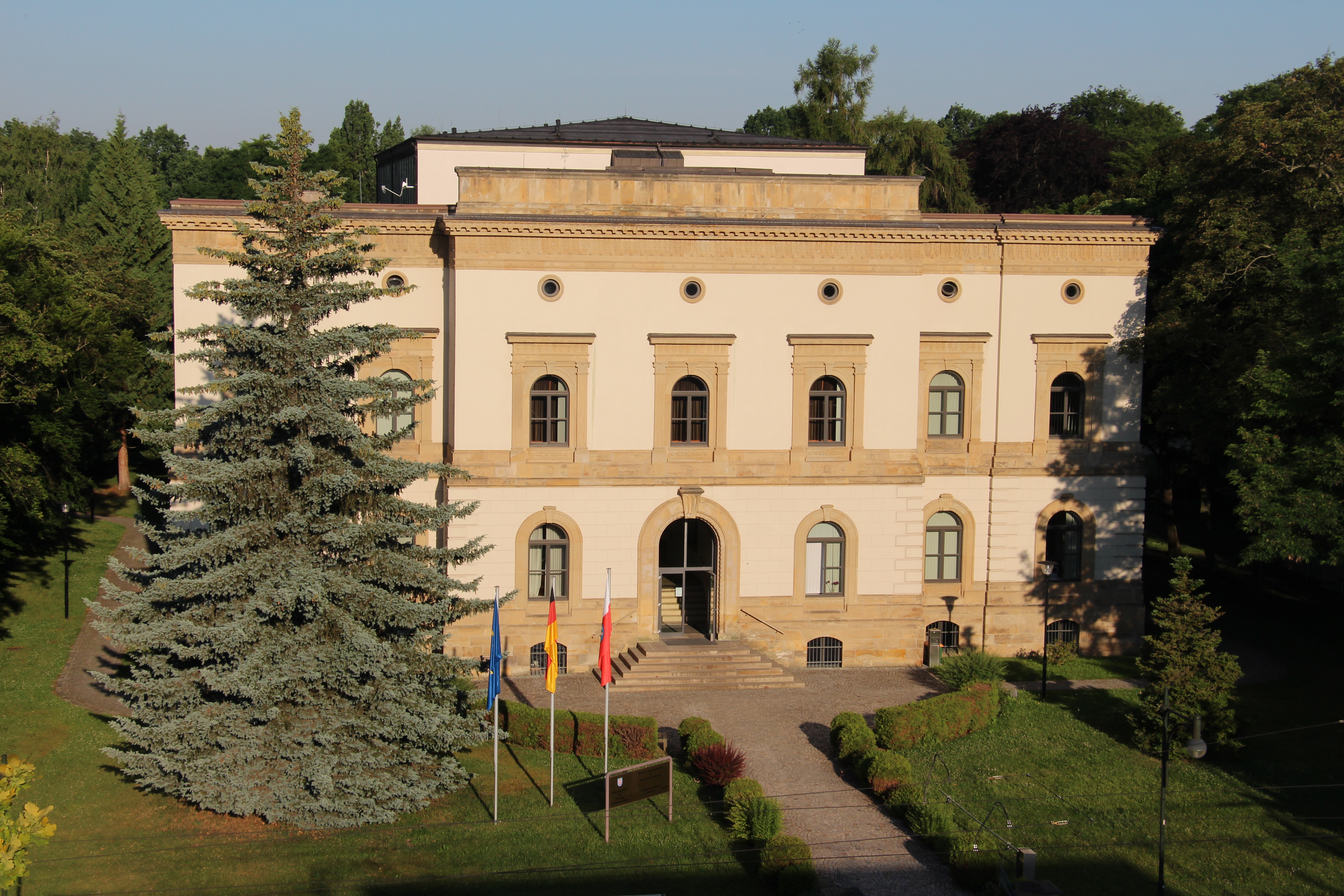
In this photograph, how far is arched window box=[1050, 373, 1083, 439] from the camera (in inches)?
1237

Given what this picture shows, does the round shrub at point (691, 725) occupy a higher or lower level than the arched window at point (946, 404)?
lower

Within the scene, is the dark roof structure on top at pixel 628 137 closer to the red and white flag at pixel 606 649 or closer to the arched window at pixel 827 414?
the arched window at pixel 827 414

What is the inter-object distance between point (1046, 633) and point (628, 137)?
65.5ft

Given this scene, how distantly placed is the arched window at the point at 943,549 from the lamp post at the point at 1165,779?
31.1ft

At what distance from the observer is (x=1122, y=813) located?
20.5 m

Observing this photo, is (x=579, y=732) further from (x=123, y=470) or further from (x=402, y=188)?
(x=123, y=470)

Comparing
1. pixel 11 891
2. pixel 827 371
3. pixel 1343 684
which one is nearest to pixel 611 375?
pixel 827 371

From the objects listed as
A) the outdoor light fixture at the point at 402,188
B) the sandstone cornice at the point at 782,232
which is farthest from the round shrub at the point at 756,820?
the outdoor light fixture at the point at 402,188

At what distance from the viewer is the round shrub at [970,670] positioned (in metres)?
26.8

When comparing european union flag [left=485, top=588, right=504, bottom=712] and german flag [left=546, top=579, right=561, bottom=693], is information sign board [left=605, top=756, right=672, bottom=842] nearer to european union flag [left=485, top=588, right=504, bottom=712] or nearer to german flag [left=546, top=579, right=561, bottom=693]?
german flag [left=546, top=579, right=561, bottom=693]

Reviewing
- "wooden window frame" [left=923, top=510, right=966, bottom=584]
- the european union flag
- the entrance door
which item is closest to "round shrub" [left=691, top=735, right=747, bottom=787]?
the european union flag

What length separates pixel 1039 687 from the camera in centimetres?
2862

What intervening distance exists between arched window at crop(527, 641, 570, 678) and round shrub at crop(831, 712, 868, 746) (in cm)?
812

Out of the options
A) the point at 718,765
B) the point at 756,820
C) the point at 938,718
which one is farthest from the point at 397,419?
the point at 938,718
